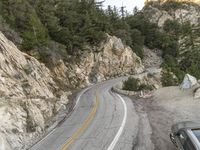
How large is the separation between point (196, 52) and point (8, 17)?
36438 millimetres

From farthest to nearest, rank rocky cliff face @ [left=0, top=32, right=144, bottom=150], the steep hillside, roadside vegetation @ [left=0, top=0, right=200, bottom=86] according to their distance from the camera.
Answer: the steep hillside < roadside vegetation @ [left=0, top=0, right=200, bottom=86] < rocky cliff face @ [left=0, top=32, right=144, bottom=150]

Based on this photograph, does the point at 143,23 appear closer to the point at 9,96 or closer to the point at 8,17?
the point at 8,17

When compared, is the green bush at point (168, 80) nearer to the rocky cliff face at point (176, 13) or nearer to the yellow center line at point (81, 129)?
the yellow center line at point (81, 129)

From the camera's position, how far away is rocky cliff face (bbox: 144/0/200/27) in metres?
105

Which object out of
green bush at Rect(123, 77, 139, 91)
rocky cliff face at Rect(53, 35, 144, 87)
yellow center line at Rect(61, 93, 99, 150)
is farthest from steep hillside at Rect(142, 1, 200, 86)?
yellow center line at Rect(61, 93, 99, 150)

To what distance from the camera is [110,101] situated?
27609 millimetres

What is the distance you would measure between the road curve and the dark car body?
3292 mm

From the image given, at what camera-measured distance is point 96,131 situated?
55.3ft

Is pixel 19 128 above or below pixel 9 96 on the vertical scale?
below

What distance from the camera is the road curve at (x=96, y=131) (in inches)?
565

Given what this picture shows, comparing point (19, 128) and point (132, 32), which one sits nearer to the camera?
point (19, 128)

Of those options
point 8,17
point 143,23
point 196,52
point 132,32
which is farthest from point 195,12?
point 8,17

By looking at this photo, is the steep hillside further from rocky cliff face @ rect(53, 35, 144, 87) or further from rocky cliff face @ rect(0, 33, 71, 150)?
rocky cliff face @ rect(0, 33, 71, 150)

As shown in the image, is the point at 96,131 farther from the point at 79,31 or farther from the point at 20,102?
the point at 79,31
